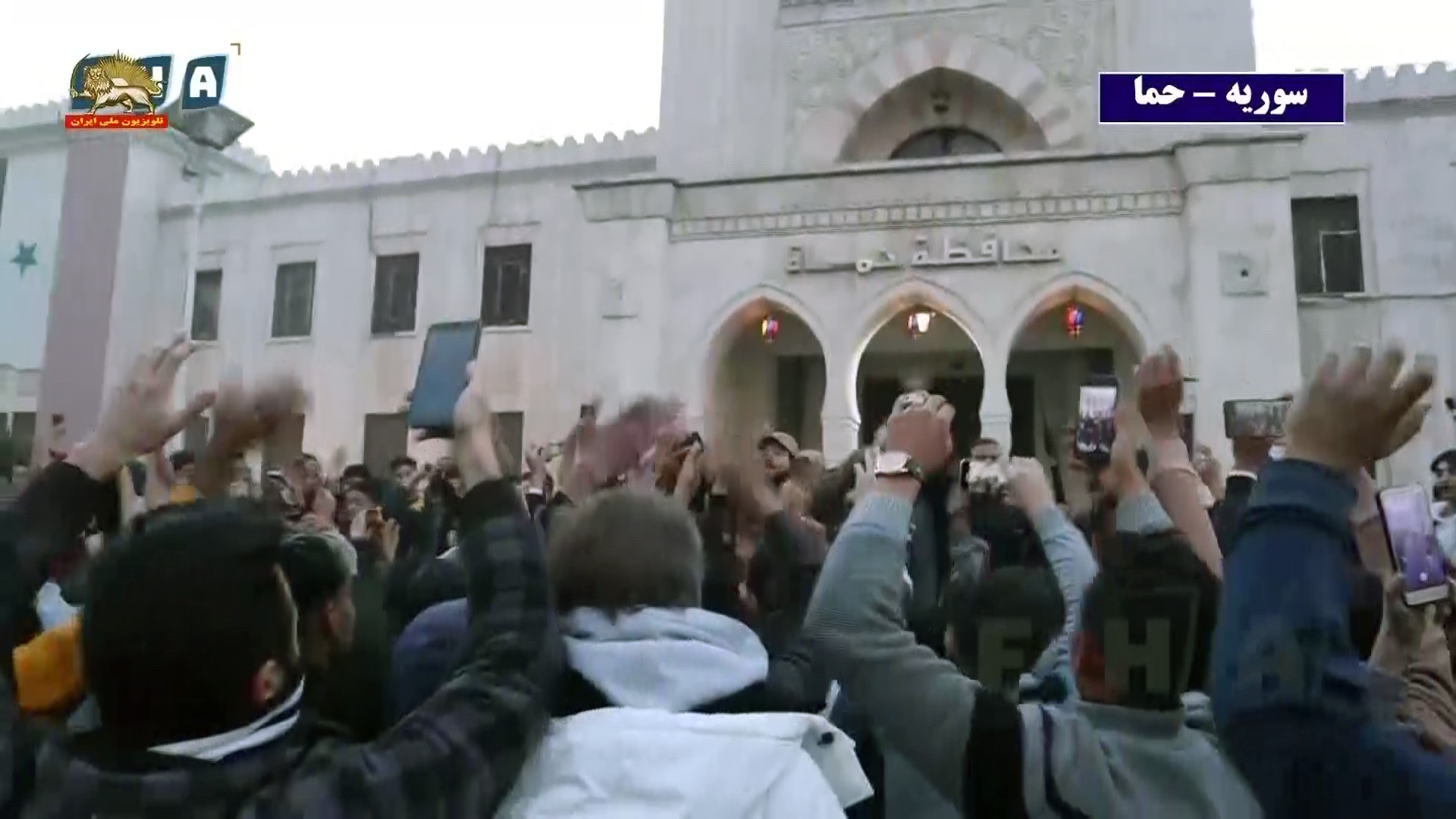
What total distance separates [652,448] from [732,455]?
28 centimetres

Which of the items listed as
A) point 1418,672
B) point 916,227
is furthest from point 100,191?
point 1418,672

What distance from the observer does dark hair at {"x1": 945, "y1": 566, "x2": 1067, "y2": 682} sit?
2.63 meters

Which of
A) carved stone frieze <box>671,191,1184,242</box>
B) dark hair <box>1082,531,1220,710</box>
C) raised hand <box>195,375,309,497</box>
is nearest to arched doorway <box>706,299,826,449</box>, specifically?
carved stone frieze <box>671,191,1184,242</box>

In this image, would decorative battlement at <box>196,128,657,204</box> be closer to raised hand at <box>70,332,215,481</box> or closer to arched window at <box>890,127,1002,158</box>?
arched window at <box>890,127,1002,158</box>

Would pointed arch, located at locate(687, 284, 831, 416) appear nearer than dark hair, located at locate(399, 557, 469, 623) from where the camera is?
No

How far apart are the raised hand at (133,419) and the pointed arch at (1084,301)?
10803mm

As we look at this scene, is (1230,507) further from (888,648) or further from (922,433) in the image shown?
(888,648)

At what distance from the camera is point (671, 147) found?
14.8 metres

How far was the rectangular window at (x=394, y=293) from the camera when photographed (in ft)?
54.1

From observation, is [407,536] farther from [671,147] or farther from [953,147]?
[953,147]

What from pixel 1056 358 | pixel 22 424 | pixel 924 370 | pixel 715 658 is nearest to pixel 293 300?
pixel 22 424

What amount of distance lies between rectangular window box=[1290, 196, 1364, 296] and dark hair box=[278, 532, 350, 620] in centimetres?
1349

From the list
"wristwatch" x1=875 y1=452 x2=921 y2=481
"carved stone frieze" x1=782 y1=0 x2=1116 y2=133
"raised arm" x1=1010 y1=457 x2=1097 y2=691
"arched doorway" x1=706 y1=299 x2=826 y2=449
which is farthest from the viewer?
"carved stone frieze" x1=782 y1=0 x2=1116 y2=133

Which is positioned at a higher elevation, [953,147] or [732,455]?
[953,147]
